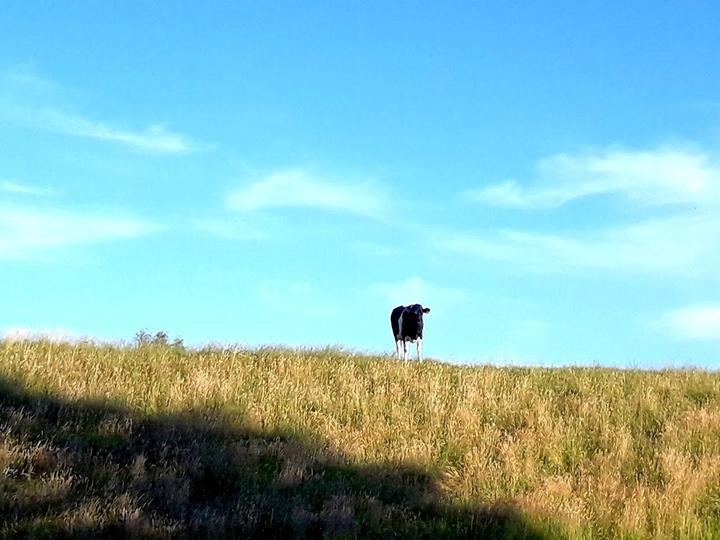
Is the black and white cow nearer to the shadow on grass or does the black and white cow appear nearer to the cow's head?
the cow's head

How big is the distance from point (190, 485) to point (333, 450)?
8.22ft

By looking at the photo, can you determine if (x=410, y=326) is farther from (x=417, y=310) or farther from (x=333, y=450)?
(x=333, y=450)

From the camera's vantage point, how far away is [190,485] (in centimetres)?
1009

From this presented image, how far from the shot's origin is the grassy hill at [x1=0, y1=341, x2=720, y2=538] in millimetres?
9367

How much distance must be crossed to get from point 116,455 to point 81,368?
4289 mm

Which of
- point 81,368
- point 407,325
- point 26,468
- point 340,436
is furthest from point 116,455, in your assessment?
point 407,325

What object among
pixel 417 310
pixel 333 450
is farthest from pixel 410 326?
pixel 333 450

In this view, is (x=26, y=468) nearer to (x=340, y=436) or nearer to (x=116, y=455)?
(x=116, y=455)

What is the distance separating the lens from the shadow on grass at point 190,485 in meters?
8.80

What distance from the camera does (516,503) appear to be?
10547 millimetres

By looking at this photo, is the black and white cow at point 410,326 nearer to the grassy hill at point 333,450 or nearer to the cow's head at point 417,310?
the cow's head at point 417,310

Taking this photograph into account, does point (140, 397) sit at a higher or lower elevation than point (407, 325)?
lower

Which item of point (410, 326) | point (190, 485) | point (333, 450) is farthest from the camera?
point (410, 326)

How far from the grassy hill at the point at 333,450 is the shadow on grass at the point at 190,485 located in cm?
3
